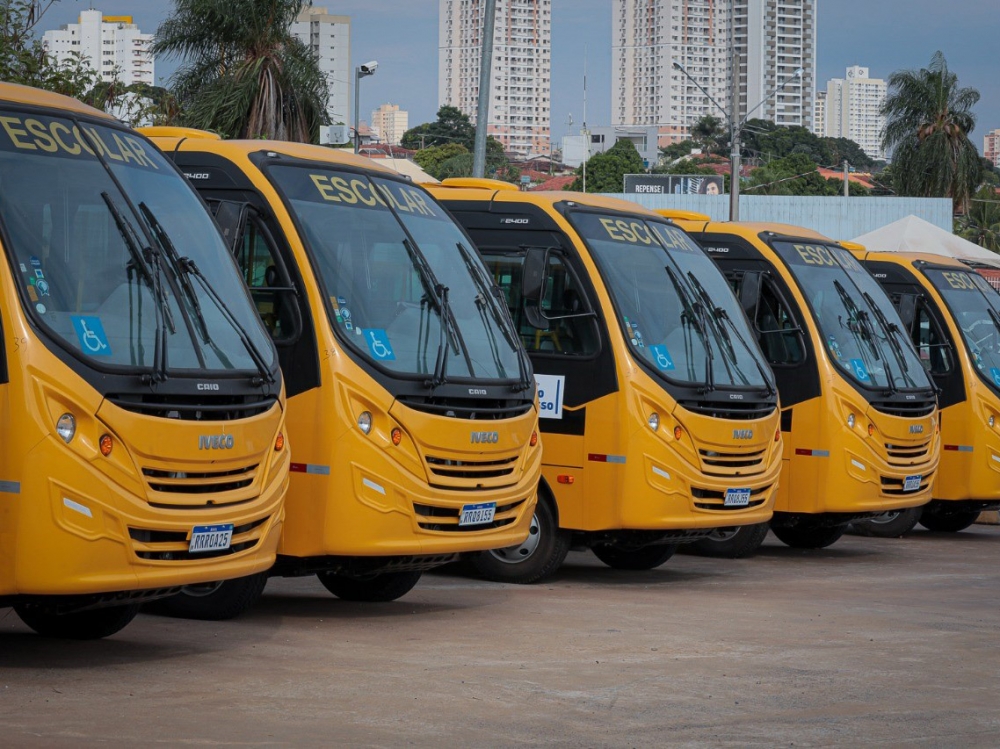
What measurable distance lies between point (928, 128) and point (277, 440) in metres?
52.9

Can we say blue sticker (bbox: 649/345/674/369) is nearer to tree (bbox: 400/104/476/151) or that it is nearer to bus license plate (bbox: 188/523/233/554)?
bus license plate (bbox: 188/523/233/554)

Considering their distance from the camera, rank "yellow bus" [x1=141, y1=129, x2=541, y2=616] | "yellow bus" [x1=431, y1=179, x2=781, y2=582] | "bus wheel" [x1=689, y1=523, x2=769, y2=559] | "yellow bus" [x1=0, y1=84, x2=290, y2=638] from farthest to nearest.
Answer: "bus wheel" [x1=689, y1=523, x2=769, y2=559]
"yellow bus" [x1=431, y1=179, x2=781, y2=582]
"yellow bus" [x1=141, y1=129, x2=541, y2=616]
"yellow bus" [x1=0, y1=84, x2=290, y2=638]

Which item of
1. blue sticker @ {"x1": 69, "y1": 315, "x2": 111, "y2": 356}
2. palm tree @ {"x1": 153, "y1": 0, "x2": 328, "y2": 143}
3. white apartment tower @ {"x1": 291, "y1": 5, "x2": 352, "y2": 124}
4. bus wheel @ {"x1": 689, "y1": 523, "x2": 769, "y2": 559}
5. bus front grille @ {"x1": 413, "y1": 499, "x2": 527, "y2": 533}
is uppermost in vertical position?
white apartment tower @ {"x1": 291, "y1": 5, "x2": 352, "y2": 124}

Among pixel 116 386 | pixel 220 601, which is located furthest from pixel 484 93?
pixel 116 386

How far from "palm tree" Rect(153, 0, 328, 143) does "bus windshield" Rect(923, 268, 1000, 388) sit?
15653 millimetres

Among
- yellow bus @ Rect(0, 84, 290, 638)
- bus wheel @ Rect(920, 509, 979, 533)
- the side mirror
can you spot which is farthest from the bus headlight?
bus wheel @ Rect(920, 509, 979, 533)

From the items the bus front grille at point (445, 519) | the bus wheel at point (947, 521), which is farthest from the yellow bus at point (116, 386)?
the bus wheel at point (947, 521)

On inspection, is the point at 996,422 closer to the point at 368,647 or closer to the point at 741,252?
the point at 741,252

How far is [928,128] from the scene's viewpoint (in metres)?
58.0

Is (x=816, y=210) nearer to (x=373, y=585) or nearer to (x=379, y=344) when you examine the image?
(x=373, y=585)

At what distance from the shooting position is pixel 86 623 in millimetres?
8531

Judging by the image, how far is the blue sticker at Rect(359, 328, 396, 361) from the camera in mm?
9492

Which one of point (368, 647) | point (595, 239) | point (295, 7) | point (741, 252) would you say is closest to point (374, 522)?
point (368, 647)

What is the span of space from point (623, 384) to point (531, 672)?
12.2ft
